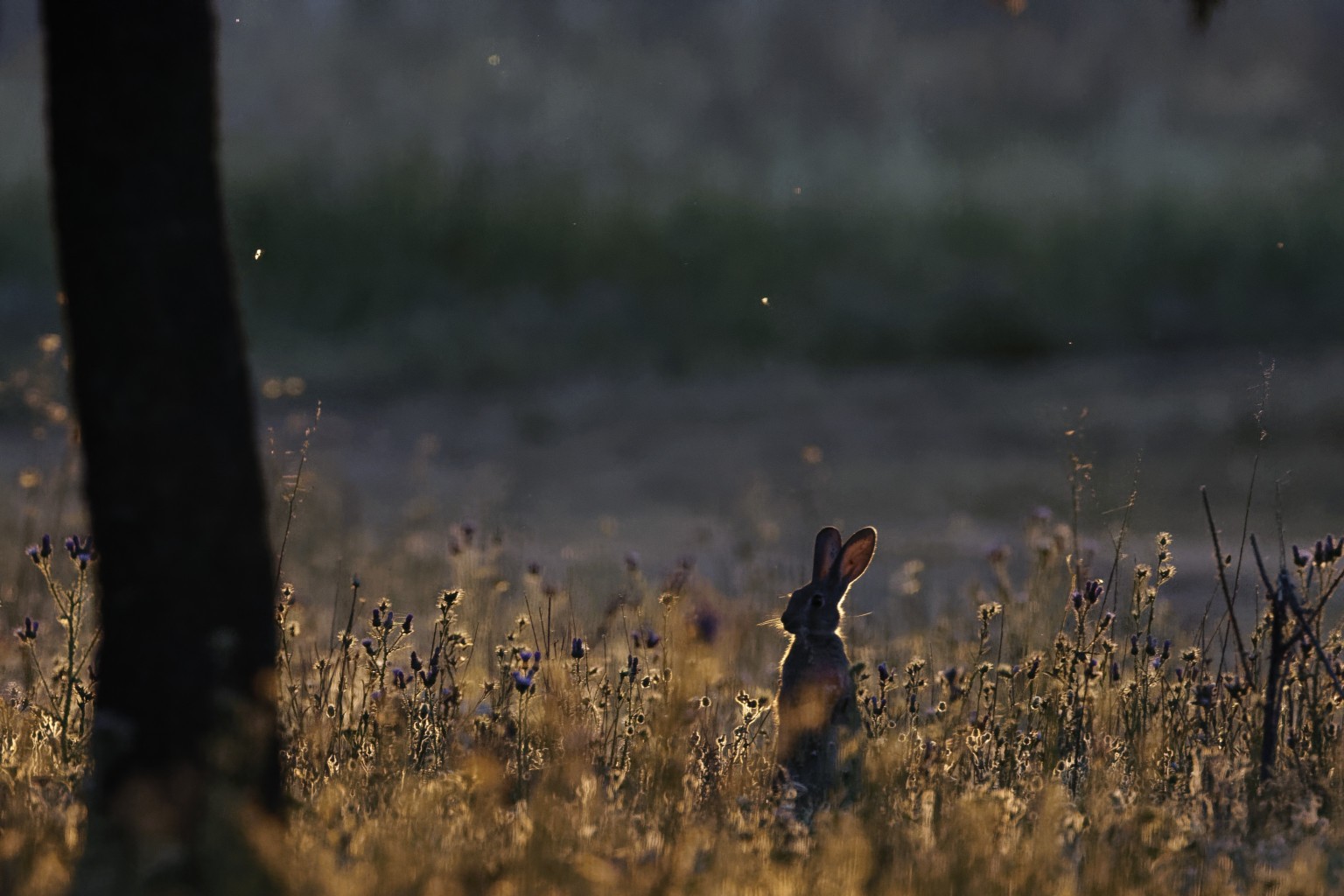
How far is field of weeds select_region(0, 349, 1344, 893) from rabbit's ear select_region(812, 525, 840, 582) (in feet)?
1.35

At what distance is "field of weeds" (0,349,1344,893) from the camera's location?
3506 mm

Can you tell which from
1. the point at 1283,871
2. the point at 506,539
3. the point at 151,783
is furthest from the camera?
the point at 506,539

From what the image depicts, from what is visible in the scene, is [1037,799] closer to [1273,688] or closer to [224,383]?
[1273,688]

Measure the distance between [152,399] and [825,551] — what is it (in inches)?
111

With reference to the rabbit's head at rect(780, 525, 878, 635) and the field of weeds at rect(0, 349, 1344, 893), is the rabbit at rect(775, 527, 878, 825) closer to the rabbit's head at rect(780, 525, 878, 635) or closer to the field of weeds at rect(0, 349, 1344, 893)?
the rabbit's head at rect(780, 525, 878, 635)

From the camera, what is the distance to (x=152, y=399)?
344 cm

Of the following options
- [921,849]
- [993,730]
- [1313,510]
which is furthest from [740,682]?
[1313,510]

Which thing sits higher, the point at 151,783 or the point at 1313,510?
the point at 1313,510

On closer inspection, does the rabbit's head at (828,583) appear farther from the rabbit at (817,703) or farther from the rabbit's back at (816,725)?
the rabbit's back at (816,725)

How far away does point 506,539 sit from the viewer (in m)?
8.37

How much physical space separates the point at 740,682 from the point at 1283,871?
2.59 metres

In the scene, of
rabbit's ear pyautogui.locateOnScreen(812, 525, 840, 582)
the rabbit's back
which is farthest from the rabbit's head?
the rabbit's back

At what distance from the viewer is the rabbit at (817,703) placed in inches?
192

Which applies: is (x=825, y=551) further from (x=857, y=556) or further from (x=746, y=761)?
(x=746, y=761)
